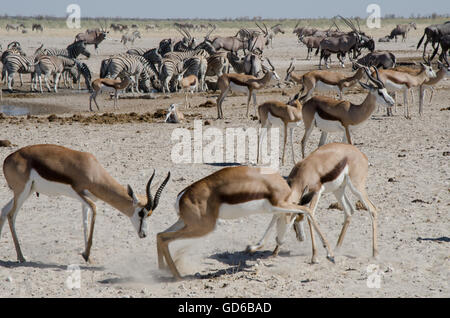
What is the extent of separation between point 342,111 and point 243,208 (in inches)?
181

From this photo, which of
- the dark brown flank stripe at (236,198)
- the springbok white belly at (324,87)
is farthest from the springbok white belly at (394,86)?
the dark brown flank stripe at (236,198)

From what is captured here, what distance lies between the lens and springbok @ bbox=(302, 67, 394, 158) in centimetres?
996

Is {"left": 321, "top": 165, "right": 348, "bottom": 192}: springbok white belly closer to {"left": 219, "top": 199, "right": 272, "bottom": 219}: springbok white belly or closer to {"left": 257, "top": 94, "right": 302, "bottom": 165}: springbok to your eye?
{"left": 219, "top": 199, "right": 272, "bottom": 219}: springbok white belly

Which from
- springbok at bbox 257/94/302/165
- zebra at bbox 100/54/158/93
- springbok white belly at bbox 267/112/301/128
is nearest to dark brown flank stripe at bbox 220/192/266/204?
springbok at bbox 257/94/302/165

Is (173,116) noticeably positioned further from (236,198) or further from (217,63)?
(236,198)

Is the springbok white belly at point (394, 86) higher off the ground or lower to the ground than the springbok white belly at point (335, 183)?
higher

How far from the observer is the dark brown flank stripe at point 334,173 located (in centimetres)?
643

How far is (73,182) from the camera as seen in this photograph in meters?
6.22

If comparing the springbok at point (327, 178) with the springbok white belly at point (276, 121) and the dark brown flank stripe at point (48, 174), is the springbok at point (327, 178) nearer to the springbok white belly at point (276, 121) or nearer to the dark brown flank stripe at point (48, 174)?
the dark brown flank stripe at point (48, 174)

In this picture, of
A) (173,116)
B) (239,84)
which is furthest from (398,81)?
(173,116)

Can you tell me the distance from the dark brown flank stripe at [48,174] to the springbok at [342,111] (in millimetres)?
4925

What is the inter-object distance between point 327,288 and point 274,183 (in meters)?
1.00

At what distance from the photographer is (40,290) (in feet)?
18.7

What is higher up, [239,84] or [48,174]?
[239,84]
